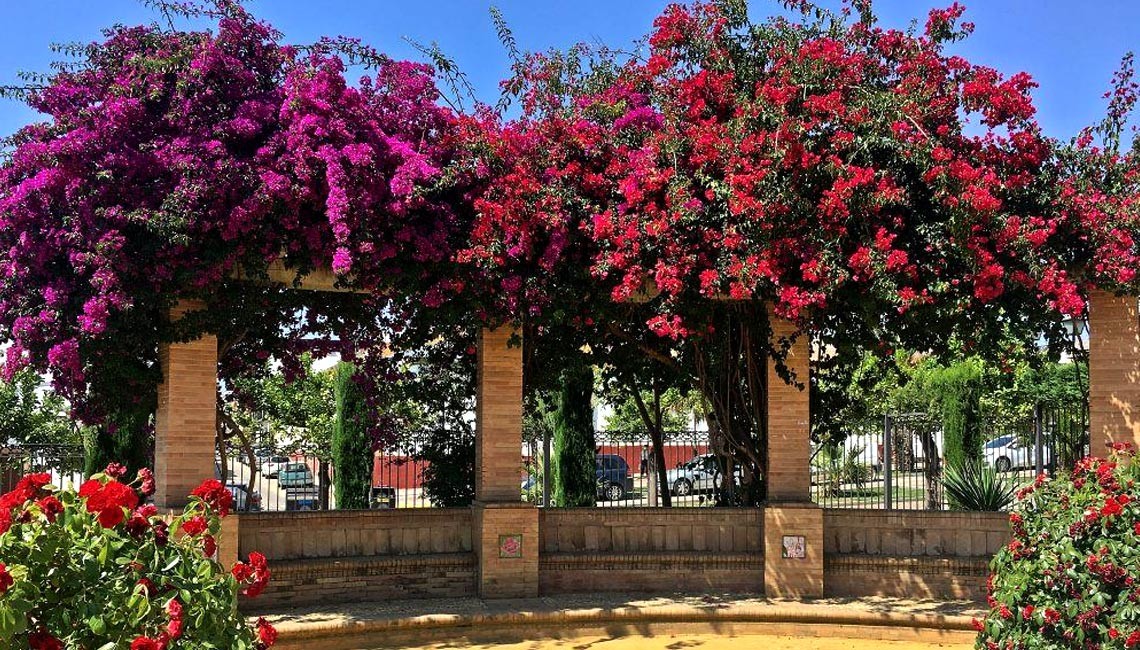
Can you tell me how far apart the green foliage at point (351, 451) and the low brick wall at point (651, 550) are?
3755 millimetres

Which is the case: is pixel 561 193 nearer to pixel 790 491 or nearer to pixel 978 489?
pixel 790 491

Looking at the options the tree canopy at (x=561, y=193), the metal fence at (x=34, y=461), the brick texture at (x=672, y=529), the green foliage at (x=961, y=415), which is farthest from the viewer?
the green foliage at (x=961, y=415)

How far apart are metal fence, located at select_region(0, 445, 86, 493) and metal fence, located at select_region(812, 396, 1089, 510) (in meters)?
8.94

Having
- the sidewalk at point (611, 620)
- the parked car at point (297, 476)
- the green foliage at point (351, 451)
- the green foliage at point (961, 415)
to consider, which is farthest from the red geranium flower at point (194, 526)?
the green foliage at point (961, 415)

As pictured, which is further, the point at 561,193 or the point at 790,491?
the point at 790,491

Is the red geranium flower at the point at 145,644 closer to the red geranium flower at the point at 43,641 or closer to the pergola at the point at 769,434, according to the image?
the red geranium flower at the point at 43,641

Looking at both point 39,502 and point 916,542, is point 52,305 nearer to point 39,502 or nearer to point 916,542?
point 39,502

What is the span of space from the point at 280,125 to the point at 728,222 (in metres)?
4.44

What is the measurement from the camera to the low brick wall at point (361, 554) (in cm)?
1153

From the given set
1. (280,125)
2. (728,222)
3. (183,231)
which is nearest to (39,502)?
(183,231)

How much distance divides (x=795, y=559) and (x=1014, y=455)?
3.85 m

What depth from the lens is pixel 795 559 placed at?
12.2m

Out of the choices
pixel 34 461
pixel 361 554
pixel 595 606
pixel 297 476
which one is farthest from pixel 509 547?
pixel 34 461

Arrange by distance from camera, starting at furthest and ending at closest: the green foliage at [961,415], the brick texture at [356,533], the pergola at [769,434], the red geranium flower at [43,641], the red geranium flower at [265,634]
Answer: the green foliage at [961,415] < the brick texture at [356,533] < the pergola at [769,434] < the red geranium flower at [265,634] < the red geranium flower at [43,641]
